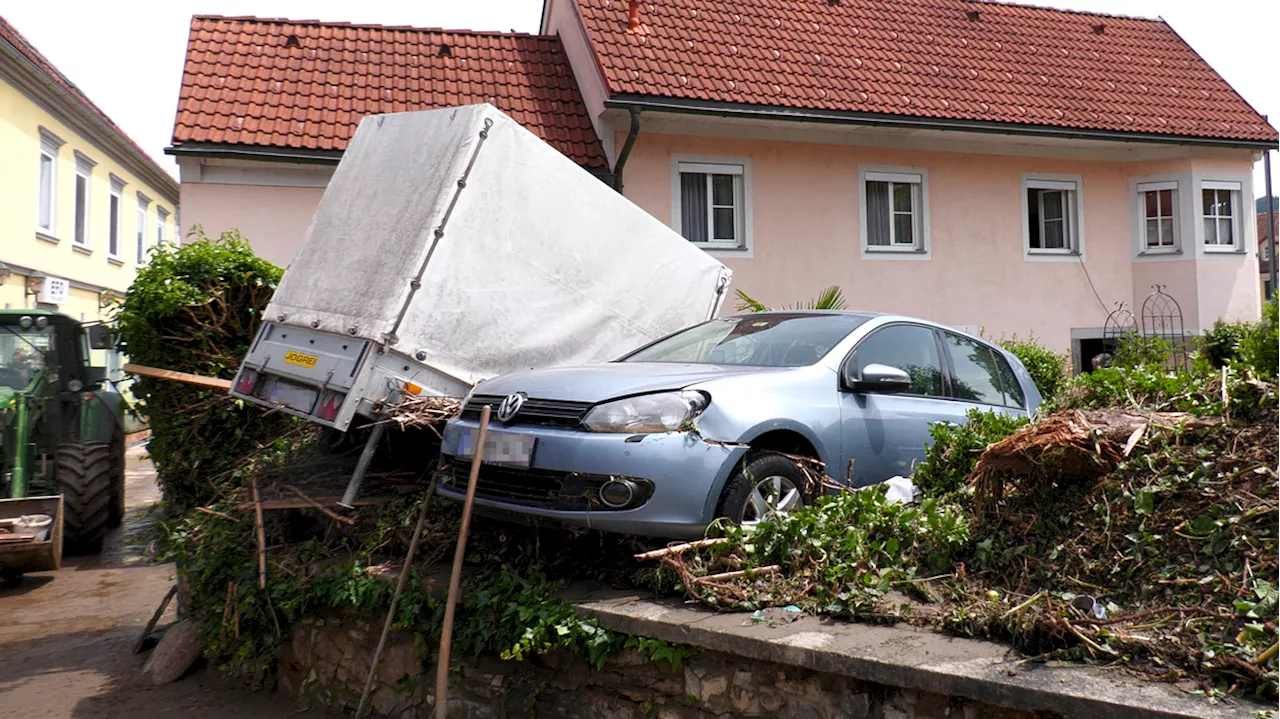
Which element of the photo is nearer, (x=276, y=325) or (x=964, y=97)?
(x=276, y=325)

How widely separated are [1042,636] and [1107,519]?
85 centimetres

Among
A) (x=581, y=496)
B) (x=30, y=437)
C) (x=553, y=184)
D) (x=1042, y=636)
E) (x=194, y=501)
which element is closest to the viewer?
(x=1042, y=636)

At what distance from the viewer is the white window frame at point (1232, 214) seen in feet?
55.9

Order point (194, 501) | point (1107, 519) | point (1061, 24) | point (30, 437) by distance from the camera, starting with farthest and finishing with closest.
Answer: point (1061, 24), point (30, 437), point (194, 501), point (1107, 519)

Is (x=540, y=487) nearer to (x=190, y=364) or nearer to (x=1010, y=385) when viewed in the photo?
(x=1010, y=385)

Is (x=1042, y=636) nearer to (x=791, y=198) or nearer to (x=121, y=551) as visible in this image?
(x=121, y=551)

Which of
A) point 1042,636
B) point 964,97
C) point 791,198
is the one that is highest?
point 964,97

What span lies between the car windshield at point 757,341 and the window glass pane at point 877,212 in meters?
9.88

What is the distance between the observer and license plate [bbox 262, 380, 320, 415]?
6.13m

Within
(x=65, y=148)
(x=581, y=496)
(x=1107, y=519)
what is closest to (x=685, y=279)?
(x=581, y=496)

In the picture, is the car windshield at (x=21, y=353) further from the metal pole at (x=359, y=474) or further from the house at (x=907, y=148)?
the metal pole at (x=359, y=474)

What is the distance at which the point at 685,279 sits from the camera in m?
7.65

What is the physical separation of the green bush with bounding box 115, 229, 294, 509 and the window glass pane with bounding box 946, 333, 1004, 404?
4.76 meters

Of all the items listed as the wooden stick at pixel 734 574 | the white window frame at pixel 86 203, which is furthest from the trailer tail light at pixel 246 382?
the white window frame at pixel 86 203
